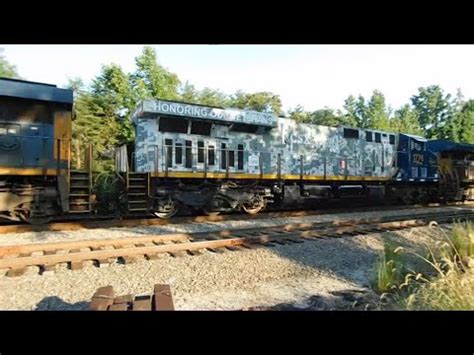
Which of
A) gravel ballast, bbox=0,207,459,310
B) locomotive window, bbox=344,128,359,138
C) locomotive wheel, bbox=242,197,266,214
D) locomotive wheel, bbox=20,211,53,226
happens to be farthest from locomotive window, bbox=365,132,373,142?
locomotive wheel, bbox=20,211,53,226

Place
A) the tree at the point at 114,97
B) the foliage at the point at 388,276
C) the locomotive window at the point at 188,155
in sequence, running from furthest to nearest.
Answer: the tree at the point at 114,97 < the locomotive window at the point at 188,155 < the foliage at the point at 388,276

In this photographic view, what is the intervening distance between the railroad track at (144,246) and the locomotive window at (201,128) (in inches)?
165

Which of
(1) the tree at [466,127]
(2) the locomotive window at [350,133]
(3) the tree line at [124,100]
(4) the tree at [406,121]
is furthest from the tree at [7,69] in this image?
(4) the tree at [406,121]

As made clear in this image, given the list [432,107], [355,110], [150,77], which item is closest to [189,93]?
[150,77]

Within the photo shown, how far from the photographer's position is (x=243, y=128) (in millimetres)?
12039

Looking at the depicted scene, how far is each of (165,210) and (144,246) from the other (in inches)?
146

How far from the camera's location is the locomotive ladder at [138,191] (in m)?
9.60

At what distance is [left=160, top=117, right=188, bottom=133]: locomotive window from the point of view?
1069 cm

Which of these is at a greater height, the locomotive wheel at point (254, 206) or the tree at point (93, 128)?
the tree at point (93, 128)

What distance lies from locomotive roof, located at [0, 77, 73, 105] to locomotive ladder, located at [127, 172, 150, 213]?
2.43 meters

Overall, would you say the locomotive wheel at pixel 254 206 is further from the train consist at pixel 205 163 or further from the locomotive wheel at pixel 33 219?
the locomotive wheel at pixel 33 219

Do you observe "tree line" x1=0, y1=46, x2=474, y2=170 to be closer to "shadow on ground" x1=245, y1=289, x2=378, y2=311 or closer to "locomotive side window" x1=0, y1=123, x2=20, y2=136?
"locomotive side window" x1=0, y1=123, x2=20, y2=136
